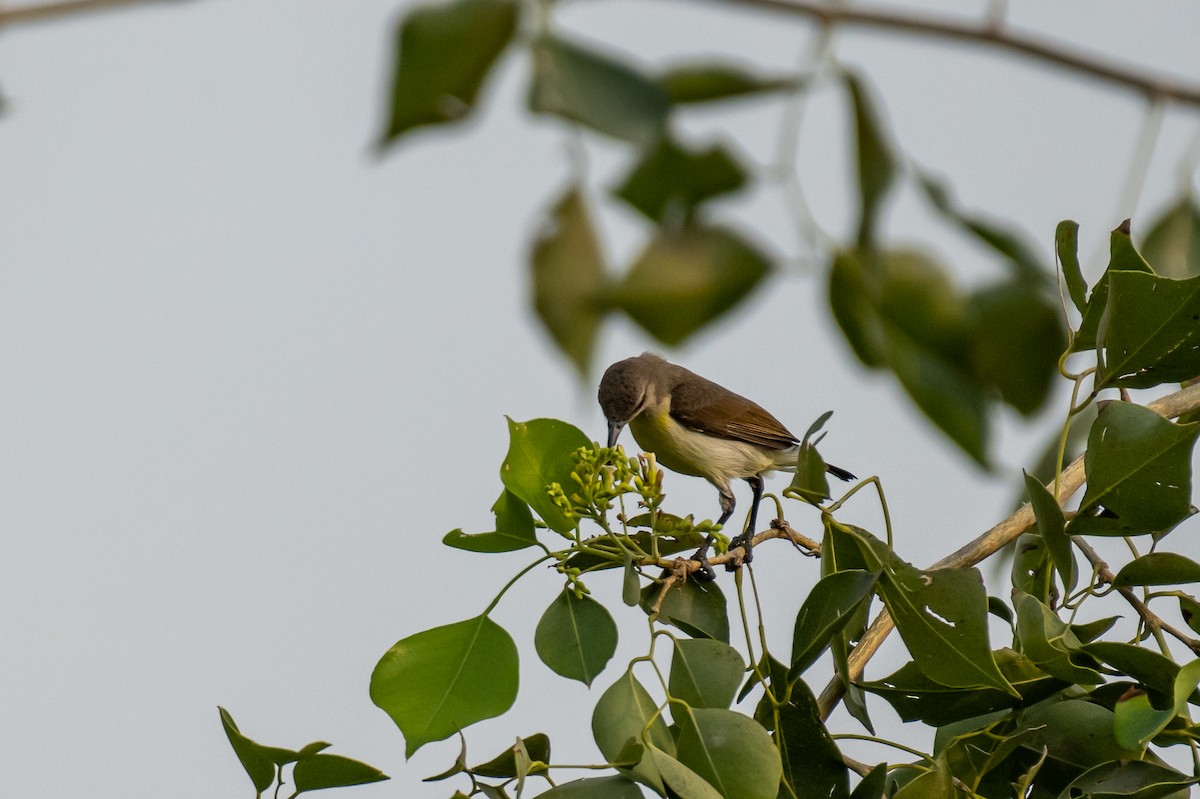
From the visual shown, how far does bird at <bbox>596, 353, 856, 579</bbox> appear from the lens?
18.6ft

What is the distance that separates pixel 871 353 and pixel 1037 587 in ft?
5.65

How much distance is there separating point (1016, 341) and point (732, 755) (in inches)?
45.8

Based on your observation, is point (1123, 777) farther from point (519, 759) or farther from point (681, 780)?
point (519, 759)

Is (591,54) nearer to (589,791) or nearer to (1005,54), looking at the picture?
(1005,54)

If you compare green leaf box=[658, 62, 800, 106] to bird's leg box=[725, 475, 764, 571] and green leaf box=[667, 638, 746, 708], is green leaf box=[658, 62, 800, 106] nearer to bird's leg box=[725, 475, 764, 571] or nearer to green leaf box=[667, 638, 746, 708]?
green leaf box=[667, 638, 746, 708]

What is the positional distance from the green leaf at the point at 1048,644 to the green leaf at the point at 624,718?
62cm

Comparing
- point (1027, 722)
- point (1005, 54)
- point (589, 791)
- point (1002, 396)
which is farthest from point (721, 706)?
point (1005, 54)

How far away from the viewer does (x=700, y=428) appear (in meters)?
5.79

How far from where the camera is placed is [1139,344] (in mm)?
1995

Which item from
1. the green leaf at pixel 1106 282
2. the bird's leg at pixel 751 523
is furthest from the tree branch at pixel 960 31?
the bird's leg at pixel 751 523

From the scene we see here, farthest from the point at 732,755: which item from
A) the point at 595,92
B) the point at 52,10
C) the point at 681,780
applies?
the point at 52,10

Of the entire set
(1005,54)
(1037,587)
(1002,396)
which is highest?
(1005,54)

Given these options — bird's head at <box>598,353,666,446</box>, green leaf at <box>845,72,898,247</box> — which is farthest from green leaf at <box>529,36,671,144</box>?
bird's head at <box>598,353,666,446</box>

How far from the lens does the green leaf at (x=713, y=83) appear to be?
0.84 m
